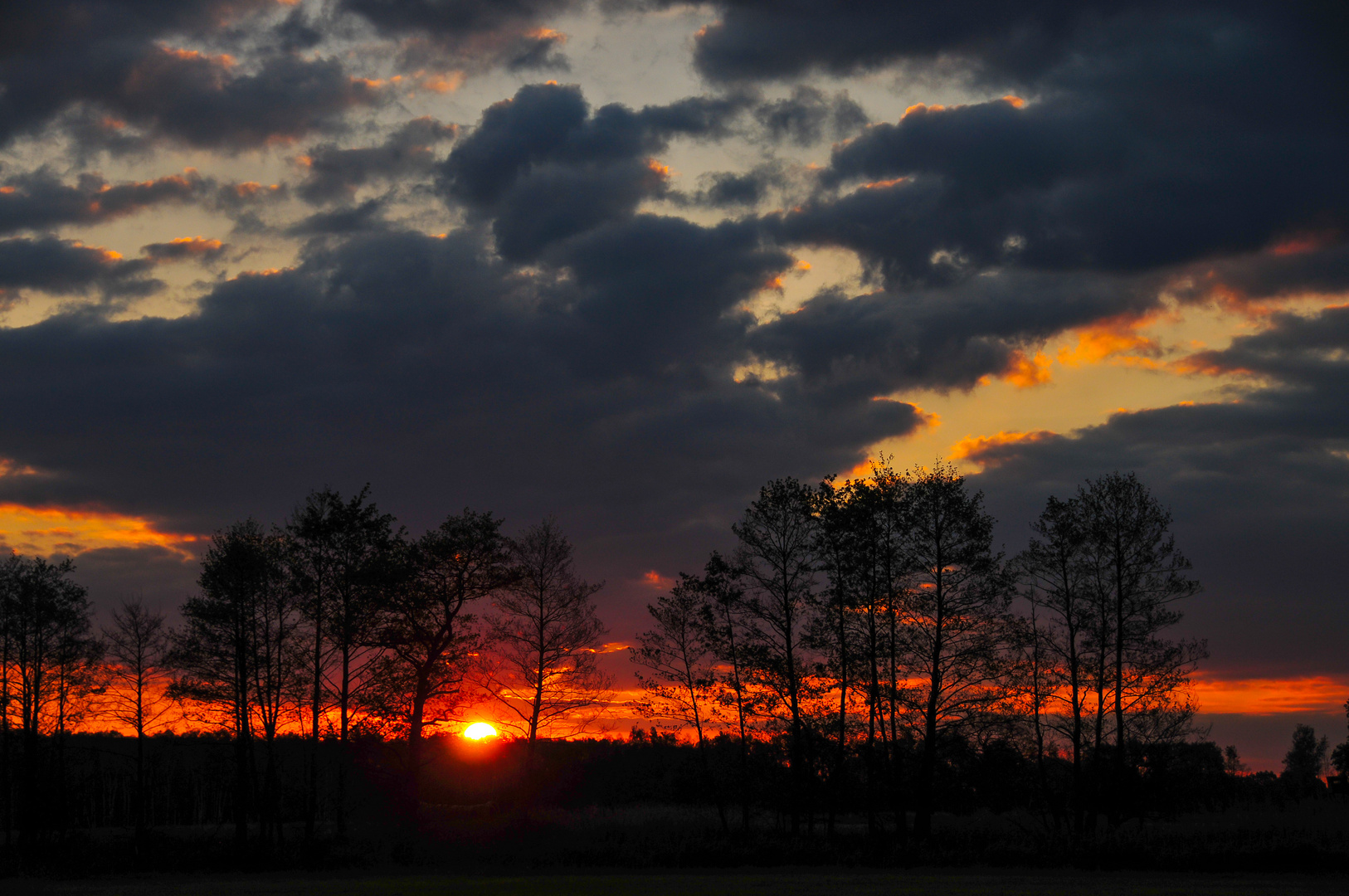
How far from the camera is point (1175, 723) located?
129ft

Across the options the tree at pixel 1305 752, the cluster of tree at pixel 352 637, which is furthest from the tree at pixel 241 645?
the tree at pixel 1305 752

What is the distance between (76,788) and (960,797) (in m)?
52.5

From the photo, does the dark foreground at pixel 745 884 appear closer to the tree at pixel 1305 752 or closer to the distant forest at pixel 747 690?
the distant forest at pixel 747 690

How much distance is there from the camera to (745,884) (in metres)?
30.8

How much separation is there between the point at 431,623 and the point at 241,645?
29.4ft

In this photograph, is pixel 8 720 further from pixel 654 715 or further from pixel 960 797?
pixel 960 797

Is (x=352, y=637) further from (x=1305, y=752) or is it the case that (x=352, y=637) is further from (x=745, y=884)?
(x=1305, y=752)

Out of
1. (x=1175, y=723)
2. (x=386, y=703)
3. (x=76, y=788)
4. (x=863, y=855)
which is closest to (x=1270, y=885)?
(x=1175, y=723)

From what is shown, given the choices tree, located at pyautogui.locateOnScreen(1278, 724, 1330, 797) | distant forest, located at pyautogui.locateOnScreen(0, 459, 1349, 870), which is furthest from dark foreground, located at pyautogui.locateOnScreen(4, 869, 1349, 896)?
tree, located at pyautogui.locateOnScreen(1278, 724, 1330, 797)

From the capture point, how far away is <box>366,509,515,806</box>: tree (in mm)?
43250

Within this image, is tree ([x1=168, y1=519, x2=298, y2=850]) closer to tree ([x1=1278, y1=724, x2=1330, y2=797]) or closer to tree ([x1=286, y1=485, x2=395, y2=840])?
tree ([x1=286, y1=485, x2=395, y2=840])

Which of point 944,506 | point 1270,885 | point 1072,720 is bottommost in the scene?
point 1270,885

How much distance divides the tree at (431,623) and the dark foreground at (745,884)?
7.81 m

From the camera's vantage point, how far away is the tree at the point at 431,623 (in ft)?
142
